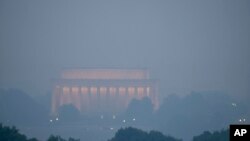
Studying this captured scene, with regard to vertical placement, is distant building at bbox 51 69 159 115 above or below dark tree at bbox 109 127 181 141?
above

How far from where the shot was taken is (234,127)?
8688 mm

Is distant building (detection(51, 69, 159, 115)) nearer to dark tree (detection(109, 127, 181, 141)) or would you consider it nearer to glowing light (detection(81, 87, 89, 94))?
glowing light (detection(81, 87, 89, 94))

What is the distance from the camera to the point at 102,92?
113625mm

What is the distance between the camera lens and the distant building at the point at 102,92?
111000 mm

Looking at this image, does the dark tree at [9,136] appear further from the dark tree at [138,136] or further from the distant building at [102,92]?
the distant building at [102,92]

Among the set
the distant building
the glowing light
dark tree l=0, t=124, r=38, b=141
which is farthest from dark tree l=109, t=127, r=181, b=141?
the glowing light

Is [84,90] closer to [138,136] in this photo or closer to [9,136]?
[138,136]

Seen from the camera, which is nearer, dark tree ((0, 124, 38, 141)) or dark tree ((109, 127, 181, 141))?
dark tree ((0, 124, 38, 141))

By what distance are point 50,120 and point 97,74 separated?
34.7 m

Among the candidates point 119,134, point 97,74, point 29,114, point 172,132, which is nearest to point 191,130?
point 172,132

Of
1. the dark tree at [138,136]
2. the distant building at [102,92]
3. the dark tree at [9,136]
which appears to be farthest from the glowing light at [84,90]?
the dark tree at [9,136]

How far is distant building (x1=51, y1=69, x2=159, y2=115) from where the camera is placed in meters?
111

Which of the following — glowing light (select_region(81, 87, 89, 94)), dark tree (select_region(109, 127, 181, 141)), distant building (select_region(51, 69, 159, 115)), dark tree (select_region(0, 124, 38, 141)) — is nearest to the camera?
dark tree (select_region(0, 124, 38, 141))

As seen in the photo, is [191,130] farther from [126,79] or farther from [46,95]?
[46,95]
